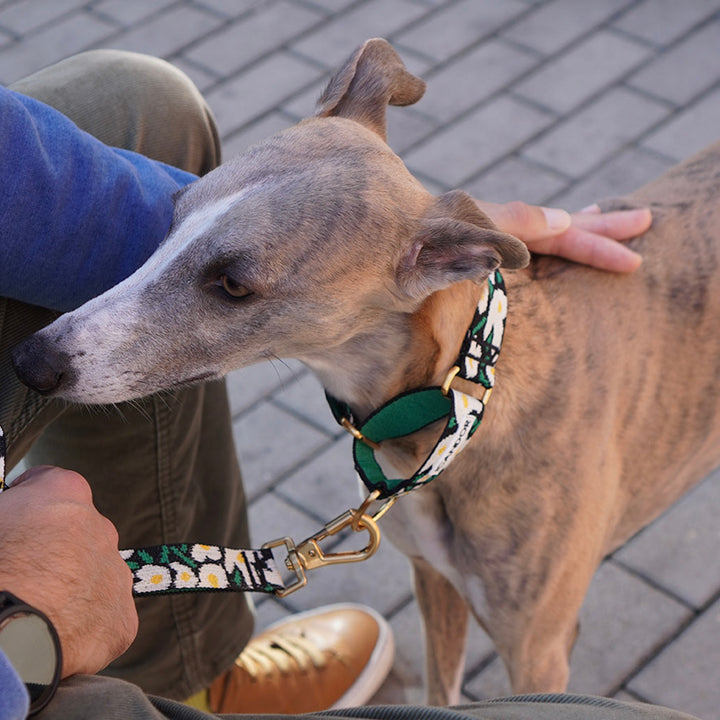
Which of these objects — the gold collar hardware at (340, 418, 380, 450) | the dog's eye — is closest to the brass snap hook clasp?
the gold collar hardware at (340, 418, 380, 450)

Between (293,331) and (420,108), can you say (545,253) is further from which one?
(420,108)

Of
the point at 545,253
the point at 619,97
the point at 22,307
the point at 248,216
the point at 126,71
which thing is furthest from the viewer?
the point at 619,97

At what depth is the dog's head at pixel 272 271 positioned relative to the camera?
171 centimetres

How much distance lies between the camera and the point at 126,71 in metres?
2.28

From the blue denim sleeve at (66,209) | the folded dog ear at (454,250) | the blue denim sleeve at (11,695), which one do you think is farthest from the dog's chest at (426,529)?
Answer: the blue denim sleeve at (11,695)

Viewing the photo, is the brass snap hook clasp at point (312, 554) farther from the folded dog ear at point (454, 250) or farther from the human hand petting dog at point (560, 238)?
the human hand petting dog at point (560, 238)

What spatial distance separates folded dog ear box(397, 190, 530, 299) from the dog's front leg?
0.90 metres

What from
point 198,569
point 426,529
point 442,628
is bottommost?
point 442,628

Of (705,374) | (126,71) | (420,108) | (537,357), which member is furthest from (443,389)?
(420,108)

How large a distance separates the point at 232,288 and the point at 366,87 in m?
0.53

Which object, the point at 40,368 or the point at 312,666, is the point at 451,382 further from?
the point at 312,666

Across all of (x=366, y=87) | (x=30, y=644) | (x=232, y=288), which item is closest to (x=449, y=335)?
(x=232, y=288)

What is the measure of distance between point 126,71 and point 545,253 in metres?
1.01

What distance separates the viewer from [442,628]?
8.11 feet
